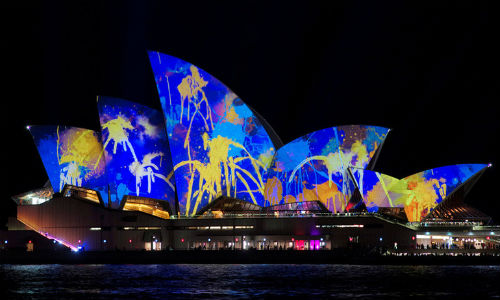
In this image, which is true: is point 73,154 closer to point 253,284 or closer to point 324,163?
point 324,163

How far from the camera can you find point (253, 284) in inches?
1634

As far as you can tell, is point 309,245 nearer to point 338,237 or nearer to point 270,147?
point 338,237

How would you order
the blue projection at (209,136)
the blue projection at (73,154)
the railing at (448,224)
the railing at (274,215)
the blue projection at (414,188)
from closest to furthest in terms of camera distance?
the blue projection at (414,188)
the railing at (448,224)
the railing at (274,215)
the blue projection at (209,136)
the blue projection at (73,154)

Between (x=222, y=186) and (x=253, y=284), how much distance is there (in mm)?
30679

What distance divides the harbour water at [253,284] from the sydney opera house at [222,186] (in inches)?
635

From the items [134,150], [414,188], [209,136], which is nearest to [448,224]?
[414,188]

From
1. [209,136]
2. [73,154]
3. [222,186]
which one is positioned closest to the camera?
[209,136]

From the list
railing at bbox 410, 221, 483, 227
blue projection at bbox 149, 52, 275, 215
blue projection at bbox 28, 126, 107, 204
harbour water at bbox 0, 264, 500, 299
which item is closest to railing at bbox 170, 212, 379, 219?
blue projection at bbox 149, 52, 275, 215

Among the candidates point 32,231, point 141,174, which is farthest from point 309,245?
point 32,231

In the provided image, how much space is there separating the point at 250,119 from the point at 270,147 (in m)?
3.44

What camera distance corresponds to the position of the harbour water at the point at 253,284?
119 feet

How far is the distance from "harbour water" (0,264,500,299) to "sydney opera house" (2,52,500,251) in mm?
16126

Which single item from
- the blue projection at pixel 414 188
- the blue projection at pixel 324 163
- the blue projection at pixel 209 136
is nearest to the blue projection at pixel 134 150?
the blue projection at pixel 209 136

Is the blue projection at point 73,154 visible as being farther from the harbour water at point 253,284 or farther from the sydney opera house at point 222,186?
the harbour water at point 253,284
